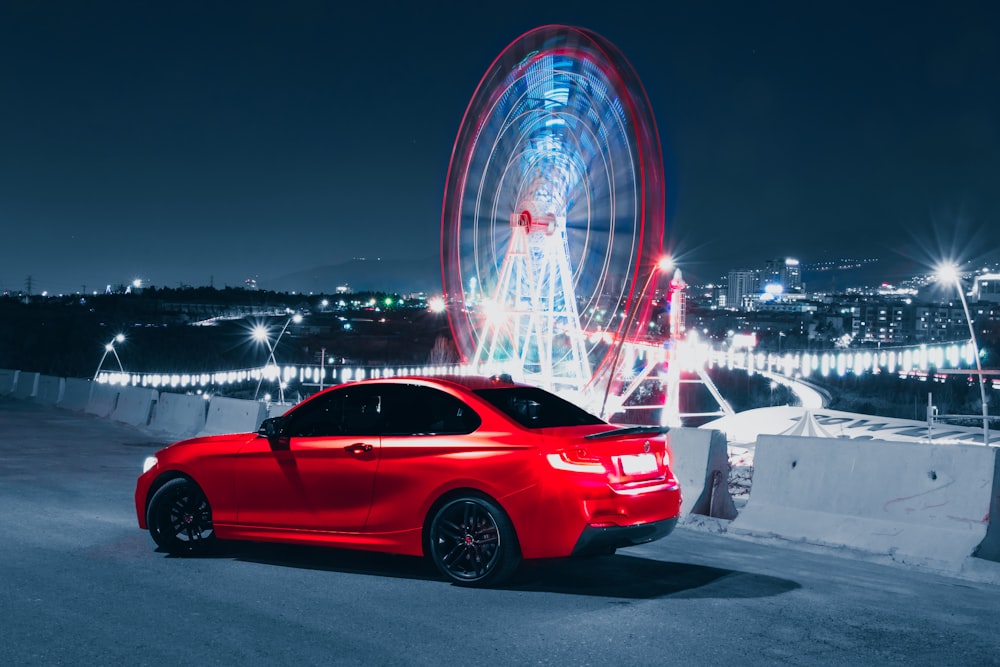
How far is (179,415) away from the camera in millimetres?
21016

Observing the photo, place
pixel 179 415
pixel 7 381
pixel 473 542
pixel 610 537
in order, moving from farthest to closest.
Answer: pixel 7 381 < pixel 179 415 < pixel 473 542 < pixel 610 537

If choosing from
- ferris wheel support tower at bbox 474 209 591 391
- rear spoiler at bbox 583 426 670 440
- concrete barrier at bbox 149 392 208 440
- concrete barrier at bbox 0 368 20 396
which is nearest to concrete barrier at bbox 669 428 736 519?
rear spoiler at bbox 583 426 670 440

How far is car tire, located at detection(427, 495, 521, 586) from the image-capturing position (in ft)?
21.2

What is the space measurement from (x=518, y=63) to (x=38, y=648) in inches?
1037

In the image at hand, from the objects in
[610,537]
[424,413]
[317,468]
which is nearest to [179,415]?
[317,468]

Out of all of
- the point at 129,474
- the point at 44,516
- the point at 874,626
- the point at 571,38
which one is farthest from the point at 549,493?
the point at 571,38

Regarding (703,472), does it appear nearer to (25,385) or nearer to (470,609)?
A: (470,609)

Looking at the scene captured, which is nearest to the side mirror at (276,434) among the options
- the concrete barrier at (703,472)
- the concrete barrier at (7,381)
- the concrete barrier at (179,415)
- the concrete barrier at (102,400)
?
the concrete barrier at (703,472)

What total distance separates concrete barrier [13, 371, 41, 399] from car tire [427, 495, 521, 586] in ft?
97.4

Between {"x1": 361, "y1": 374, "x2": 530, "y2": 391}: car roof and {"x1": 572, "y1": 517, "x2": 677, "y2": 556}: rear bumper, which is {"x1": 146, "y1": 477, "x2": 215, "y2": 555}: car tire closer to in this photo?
{"x1": 361, "y1": 374, "x2": 530, "y2": 391}: car roof

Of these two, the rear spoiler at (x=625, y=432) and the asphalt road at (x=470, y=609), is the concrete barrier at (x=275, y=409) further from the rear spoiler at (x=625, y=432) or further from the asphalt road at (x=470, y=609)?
the rear spoiler at (x=625, y=432)

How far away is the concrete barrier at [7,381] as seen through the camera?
1377 inches

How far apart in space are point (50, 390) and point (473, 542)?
28.0 metres

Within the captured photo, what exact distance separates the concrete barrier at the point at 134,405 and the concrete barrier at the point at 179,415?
0.36m
